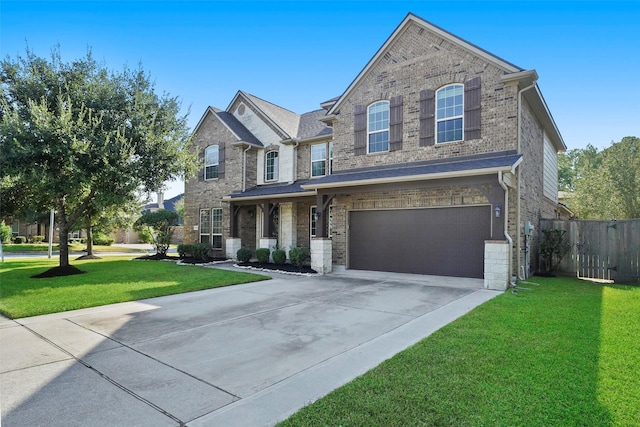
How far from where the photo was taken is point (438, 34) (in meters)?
12.2

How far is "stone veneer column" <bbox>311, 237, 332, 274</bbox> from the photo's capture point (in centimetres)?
1336

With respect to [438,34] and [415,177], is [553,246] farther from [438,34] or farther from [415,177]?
[438,34]

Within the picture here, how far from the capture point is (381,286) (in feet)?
34.3

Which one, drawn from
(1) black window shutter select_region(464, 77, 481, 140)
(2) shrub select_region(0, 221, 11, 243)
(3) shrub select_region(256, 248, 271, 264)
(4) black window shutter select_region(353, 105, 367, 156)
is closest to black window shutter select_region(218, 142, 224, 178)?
(3) shrub select_region(256, 248, 271, 264)

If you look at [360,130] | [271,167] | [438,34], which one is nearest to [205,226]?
[271,167]

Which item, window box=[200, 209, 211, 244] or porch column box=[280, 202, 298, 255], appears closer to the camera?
porch column box=[280, 202, 298, 255]

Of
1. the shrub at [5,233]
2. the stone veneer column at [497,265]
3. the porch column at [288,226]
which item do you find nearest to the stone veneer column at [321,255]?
the porch column at [288,226]

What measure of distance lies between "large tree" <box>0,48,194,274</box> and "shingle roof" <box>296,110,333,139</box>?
6.15m

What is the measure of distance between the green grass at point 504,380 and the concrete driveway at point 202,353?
0.39 meters

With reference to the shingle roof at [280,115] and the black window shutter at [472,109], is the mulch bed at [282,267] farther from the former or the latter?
the black window shutter at [472,109]

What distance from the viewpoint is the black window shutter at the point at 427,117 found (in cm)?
1221

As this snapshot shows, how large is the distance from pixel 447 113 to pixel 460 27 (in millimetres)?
3389

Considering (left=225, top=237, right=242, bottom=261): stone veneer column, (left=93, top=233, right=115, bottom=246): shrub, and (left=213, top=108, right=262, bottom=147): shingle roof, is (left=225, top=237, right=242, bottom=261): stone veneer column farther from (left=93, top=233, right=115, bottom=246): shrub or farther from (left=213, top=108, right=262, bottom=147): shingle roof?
(left=93, top=233, right=115, bottom=246): shrub

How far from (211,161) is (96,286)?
36.7 ft
